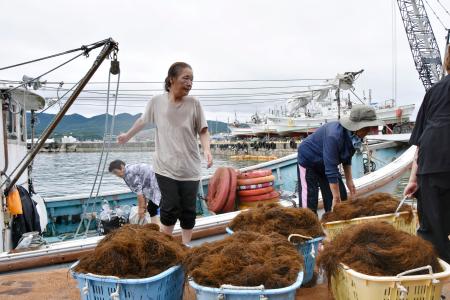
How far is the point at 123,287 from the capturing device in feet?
6.72

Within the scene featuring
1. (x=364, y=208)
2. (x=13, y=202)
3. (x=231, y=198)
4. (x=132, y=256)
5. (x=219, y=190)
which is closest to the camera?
(x=132, y=256)

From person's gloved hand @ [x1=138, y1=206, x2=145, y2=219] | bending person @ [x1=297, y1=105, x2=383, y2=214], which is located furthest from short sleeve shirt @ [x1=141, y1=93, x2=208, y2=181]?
person's gloved hand @ [x1=138, y1=206, x2=145, y2=219]

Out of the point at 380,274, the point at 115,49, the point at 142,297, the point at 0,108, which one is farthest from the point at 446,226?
the point at 0,108

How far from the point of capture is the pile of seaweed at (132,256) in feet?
7.04

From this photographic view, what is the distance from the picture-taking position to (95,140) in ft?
311

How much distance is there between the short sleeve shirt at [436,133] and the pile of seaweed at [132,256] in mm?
1502

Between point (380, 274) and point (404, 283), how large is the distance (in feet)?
0.44

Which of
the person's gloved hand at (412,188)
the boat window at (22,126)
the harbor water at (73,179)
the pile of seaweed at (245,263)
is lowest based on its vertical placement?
the harbor water at (73,179)

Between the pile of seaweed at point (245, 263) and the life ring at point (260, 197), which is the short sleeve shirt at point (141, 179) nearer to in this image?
the life ring at point (260, 197)

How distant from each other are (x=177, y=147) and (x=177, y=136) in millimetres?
91

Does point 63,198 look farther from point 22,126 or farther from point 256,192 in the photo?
point 256,192

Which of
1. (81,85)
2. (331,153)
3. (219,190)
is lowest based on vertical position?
(219,190)

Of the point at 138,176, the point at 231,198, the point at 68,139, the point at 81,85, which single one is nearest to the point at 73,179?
the point at 231,198

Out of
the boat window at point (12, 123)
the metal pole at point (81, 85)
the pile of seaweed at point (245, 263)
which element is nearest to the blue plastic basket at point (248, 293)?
the pile of seaweed at point (245, 263)
